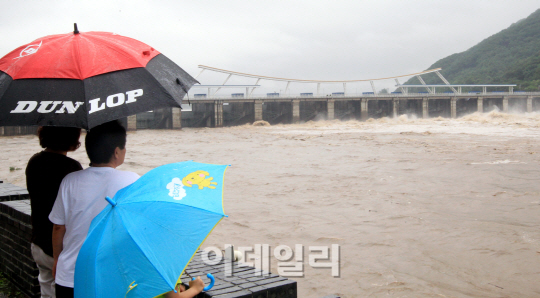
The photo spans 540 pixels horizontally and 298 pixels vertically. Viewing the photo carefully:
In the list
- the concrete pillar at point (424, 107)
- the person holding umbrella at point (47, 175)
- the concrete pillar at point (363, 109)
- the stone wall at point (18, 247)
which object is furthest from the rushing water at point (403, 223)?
the concrete pillar at point (424, 107)

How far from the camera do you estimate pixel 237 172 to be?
34.8ft

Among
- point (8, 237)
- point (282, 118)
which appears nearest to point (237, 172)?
point (8, 237)

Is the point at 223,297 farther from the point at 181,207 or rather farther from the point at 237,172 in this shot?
the point at 237,172

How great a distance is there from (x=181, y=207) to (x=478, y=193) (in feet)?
22.6

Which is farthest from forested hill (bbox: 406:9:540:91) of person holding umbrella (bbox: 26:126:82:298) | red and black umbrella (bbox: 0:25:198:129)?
person holding umbrella (bbox: 26:126:82:298)

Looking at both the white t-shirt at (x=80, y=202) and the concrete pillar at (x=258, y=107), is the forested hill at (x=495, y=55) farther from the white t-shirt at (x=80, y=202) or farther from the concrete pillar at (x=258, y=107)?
the white t-shirt at (x=80, y=202)

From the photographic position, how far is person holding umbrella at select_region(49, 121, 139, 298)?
5.63 ft

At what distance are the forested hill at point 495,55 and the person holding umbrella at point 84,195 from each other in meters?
106

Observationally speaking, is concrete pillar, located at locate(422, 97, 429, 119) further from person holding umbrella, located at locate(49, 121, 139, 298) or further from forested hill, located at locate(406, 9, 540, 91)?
person holding umbrella, located at locate(49, 121, 139, 298)

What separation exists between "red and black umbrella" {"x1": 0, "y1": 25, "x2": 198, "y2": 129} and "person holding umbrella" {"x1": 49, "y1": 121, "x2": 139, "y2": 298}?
0.39 feet

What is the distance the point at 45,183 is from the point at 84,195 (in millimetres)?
349

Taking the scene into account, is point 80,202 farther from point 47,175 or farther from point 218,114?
point 218,114

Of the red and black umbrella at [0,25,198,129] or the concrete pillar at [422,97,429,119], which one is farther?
the concrete pillar at [422,97,429,119]

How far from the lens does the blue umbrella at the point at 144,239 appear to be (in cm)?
141
